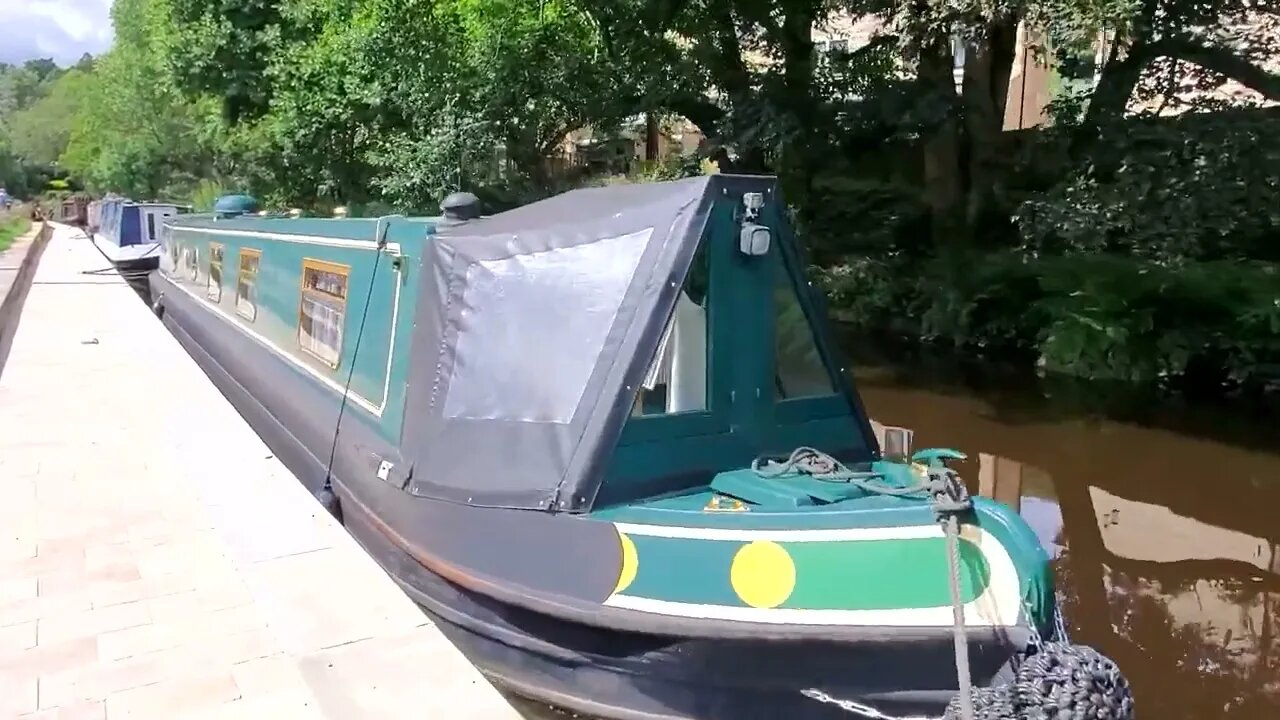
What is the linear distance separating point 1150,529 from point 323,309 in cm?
554

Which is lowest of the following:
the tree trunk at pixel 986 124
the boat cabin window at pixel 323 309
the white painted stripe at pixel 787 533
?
the white painted stripe at pixel 787 533

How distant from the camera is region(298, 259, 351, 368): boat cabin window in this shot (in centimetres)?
605

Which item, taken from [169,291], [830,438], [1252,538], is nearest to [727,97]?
[169,291]

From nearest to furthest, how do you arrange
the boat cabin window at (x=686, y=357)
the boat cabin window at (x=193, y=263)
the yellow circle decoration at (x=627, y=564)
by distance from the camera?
the yellow circle decoration at (x=627, y=564), the boat cabin window at (x=686, y=357), the boat cabin window at (x=193, y=263)

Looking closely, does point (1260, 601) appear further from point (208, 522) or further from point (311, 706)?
point (208, 522)

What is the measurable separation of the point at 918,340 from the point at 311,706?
11899mm

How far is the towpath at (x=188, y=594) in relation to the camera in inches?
130

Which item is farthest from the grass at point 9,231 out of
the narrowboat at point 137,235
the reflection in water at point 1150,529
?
the reflection in water at point 1150,529

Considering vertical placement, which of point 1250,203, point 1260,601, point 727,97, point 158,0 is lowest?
point 1260,601

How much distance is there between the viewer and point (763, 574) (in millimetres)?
3613

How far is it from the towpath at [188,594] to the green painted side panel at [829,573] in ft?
2.52

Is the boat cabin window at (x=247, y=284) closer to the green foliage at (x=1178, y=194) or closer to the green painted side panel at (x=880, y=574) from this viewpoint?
the green painted side panel at (x=880, y=574)

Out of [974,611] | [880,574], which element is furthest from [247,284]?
[974,611]

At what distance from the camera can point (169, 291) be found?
13.9 metres
